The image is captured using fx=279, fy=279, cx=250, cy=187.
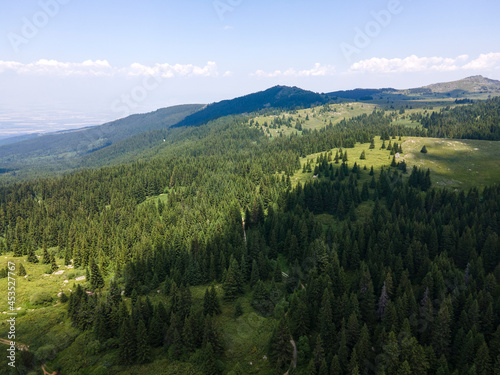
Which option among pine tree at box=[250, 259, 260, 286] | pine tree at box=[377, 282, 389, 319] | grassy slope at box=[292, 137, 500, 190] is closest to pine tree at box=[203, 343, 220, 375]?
pine tree at box=[250, 259, 260, 286]

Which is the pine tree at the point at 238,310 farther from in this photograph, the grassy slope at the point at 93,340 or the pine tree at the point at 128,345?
the pine tree at the point at 128,345

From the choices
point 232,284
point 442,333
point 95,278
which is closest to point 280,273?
point 232,284

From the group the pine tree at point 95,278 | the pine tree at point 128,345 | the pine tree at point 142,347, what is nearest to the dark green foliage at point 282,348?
the pine tree at point 142,347

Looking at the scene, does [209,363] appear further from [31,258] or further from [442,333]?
[31,258]

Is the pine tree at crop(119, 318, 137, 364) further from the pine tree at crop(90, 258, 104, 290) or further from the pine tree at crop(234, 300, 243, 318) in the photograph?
the pine tree at crop(90, 258, 104, 290)

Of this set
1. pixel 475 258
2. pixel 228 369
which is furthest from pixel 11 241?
pixel 475 258

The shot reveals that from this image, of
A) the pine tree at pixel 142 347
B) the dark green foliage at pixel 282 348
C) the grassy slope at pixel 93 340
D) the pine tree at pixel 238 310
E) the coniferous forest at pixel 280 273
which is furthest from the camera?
the pine tree at pixel 238 310
